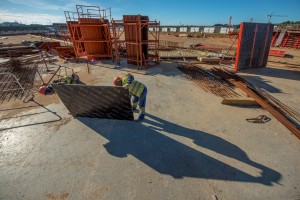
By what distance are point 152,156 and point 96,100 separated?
2.39 meters

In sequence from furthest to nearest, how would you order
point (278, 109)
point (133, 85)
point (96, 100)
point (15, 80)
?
point (15, 80)
point (278, 109)
point (96, 100)
point (133, 85)

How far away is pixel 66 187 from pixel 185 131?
3.39 m

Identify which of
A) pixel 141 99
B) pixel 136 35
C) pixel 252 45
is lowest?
pixel 141 99

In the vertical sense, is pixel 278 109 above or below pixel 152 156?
above

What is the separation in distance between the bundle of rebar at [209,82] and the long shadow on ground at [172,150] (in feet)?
11.7

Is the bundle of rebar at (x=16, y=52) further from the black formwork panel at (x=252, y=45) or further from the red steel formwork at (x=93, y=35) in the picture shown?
the black formwork panel at (x=252, y=45)

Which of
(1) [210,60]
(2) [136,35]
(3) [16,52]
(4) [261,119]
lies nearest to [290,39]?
(1) [210,60]

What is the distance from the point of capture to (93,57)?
14344 millimetres

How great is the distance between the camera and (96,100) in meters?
4.99

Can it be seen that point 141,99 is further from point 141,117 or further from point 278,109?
point 278,109

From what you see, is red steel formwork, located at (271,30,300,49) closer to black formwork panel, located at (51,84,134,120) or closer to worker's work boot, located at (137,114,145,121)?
worker's work boot, located at (137,114,145,121)

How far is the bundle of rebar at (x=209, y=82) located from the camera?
25.5 feet

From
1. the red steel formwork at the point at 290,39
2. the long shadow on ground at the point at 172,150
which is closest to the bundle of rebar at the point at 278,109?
the long shadow on ground at the point at 172,150

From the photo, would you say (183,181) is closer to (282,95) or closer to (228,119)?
(228,119)
